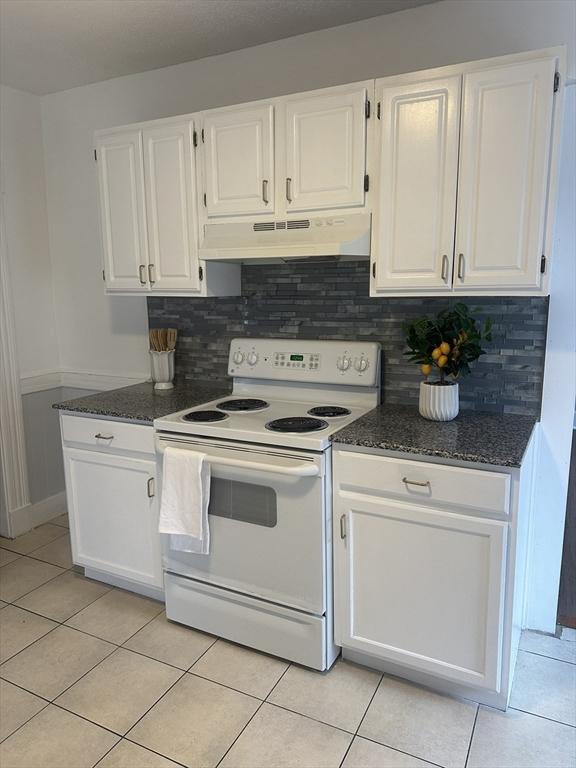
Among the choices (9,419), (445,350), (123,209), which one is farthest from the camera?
(9,419)

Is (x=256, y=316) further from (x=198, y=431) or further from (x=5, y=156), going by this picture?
(x=5, y=156)

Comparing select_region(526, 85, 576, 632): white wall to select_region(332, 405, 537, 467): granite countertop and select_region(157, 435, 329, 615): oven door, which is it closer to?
select_region(332, 405, 537, 467): granite countertop

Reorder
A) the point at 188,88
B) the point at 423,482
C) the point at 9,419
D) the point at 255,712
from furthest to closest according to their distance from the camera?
the point at 9,419 < the point at 188,88 < the point at 255,712 < the point at 423,482

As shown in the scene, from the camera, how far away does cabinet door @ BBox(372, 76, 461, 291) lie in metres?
1.88

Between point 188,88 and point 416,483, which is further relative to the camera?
point 188,88

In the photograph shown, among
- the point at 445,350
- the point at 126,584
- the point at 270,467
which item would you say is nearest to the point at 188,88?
the point at 445,350

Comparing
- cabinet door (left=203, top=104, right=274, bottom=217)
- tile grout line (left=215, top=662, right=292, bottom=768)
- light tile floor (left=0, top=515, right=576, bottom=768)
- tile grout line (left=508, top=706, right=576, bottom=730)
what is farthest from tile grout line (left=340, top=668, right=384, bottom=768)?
cabinet door (left=203, top=104, right=274, bottom=217)

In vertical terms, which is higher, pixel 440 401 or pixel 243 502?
pixel 440 401

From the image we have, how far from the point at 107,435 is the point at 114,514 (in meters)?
0.38

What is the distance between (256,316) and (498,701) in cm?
186

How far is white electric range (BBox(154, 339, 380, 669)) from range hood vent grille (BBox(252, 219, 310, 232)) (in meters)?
0.54

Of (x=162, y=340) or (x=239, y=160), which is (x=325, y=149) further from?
(x=162, y=340)

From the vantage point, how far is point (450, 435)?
1.91 meters

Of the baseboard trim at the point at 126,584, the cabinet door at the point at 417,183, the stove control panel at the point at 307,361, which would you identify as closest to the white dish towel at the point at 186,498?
the baseboard trim at the point at 126,584
